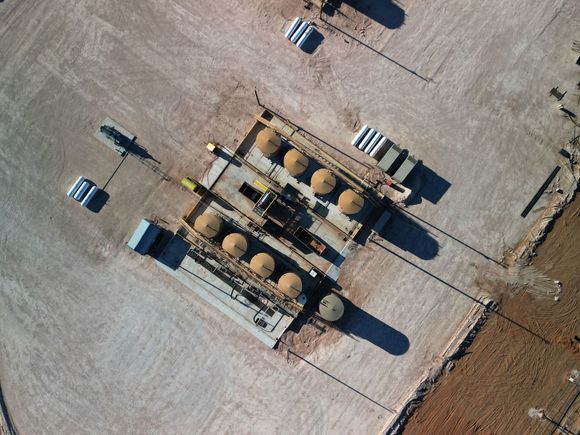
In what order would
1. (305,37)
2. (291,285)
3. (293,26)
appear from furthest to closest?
1. (305,37)
2. (293,26)
3. (291,285)

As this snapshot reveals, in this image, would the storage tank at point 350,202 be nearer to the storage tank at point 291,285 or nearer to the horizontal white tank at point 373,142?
the horizontal white tank at point 373,142

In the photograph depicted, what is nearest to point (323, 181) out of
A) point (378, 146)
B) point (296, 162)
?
point (296, 162)

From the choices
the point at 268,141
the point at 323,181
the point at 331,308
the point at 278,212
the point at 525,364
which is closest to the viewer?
the point at 268,141

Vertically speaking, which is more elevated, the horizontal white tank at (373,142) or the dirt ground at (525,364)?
the horizontal white tank at (373,142)

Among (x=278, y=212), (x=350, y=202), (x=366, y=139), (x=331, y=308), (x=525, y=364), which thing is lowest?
(x=331, y=308)

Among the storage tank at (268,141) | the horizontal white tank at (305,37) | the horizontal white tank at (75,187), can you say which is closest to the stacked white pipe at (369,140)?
the storage tank at (268,141)

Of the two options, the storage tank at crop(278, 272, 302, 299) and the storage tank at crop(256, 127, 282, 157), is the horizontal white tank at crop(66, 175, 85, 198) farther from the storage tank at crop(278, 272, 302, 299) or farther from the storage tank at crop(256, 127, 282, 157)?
the storage tank at crop(278, 272, 302, 299)

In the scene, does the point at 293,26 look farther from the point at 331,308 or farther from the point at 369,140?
the point at 331,308

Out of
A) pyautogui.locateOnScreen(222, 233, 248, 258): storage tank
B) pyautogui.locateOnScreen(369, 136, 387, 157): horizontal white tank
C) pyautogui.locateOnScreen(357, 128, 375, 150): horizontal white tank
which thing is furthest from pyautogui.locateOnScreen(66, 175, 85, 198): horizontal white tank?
pyautogui.locateOnScreen(369, 136, 387, 157): horizontal white tank

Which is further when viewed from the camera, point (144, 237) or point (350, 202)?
point (144, 237)
